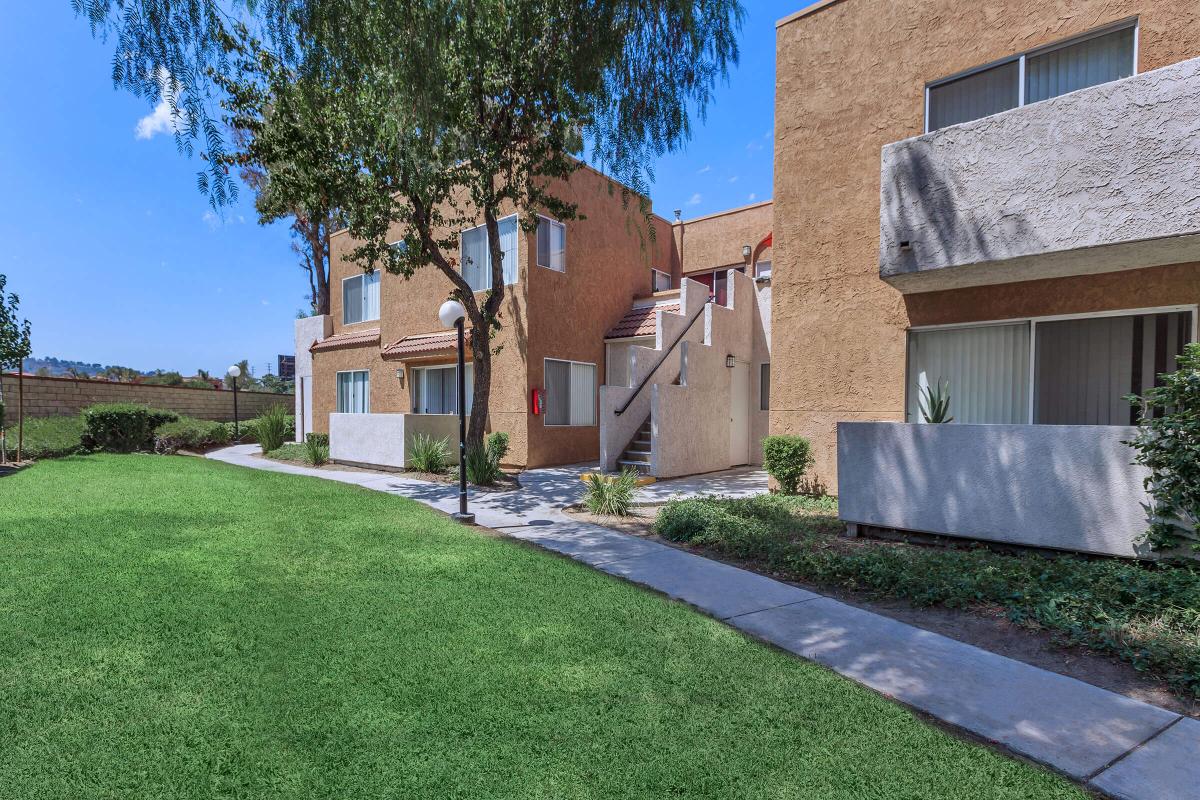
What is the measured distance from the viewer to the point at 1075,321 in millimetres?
7262

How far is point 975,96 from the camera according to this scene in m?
8.08

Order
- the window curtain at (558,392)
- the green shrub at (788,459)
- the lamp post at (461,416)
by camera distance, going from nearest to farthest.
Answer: the lamp post at (461,416)
the green shrub at (788,459)
the window curtain at (558,392)

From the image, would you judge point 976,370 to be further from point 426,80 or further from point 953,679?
point 426,80

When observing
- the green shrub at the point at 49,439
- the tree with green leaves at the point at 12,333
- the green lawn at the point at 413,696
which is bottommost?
the green lawn at the point at 413,696

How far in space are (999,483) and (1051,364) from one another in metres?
2.37

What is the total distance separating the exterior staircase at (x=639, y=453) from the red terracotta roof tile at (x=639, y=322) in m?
2.65

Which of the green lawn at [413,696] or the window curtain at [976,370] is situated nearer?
the green lawn at [413,696]

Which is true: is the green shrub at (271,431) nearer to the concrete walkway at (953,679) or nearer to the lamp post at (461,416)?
the lamp post at (461,416)

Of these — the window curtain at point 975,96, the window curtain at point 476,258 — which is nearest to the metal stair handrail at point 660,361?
the window curtain at point 476,258

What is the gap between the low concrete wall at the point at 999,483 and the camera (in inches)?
220

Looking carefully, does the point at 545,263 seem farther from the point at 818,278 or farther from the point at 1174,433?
the point at 1174,433

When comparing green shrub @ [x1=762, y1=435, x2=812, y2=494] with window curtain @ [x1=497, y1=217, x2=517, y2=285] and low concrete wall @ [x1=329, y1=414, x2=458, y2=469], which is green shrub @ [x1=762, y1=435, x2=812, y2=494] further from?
window curtain @ [x1=497, y1=217, x2=517, y2=285]

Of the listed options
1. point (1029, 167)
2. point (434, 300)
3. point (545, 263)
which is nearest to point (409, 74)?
point (1029, 167)

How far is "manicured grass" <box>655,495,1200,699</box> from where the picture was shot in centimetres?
413
